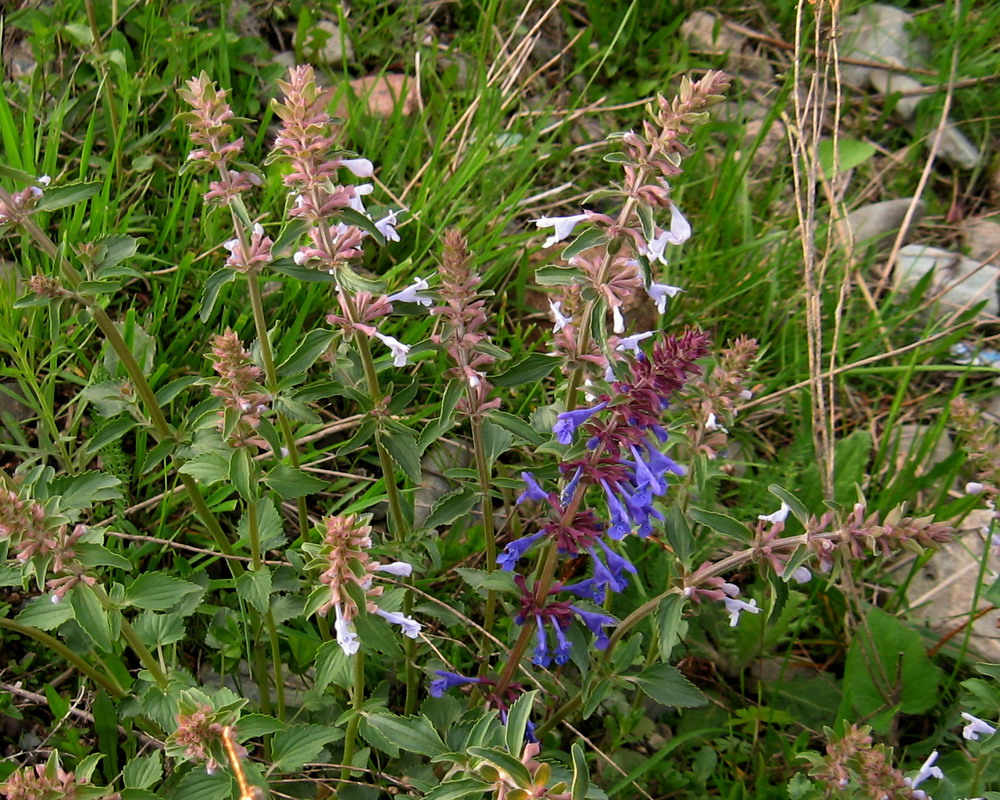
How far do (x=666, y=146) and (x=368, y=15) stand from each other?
3029 millimetres

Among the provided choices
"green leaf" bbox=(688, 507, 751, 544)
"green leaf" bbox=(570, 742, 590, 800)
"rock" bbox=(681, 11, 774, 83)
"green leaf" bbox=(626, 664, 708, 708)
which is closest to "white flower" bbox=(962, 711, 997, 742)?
"green leaf" bbox=(626, 664, 708, 708)

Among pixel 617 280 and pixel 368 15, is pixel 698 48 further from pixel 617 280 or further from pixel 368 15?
pixel 617 280

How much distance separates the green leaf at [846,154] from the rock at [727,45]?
1.70 ft

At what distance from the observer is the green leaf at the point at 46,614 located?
2.10 meters

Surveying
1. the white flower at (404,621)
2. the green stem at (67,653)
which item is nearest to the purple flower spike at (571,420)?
the white flower at (404,621)

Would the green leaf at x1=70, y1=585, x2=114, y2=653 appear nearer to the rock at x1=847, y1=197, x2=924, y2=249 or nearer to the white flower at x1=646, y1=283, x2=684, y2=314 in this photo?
the white flower at x1=646, y1=283, x2=684, y2=314

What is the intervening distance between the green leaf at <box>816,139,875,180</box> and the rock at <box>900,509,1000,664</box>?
183 cm

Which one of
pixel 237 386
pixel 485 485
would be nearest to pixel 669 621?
pixel 485 485

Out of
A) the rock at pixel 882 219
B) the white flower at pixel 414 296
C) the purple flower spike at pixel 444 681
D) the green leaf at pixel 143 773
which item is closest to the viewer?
the white flower at pixel 414 296

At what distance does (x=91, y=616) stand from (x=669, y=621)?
1176 millimetres

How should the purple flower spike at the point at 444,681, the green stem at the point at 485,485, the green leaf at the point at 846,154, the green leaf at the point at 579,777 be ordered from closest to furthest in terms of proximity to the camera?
the green leaf at the point at 579,777 < the green stem at the point at 485,485 < the purple flower spike at the point at 444,681 < the green leaf at the point at 846,154

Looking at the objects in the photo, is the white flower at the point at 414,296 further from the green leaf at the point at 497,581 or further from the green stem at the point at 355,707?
the green stem at the point at 355,707

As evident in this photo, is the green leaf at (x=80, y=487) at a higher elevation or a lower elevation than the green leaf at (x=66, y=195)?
lower

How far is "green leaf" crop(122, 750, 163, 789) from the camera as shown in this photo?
2131 millimetres
